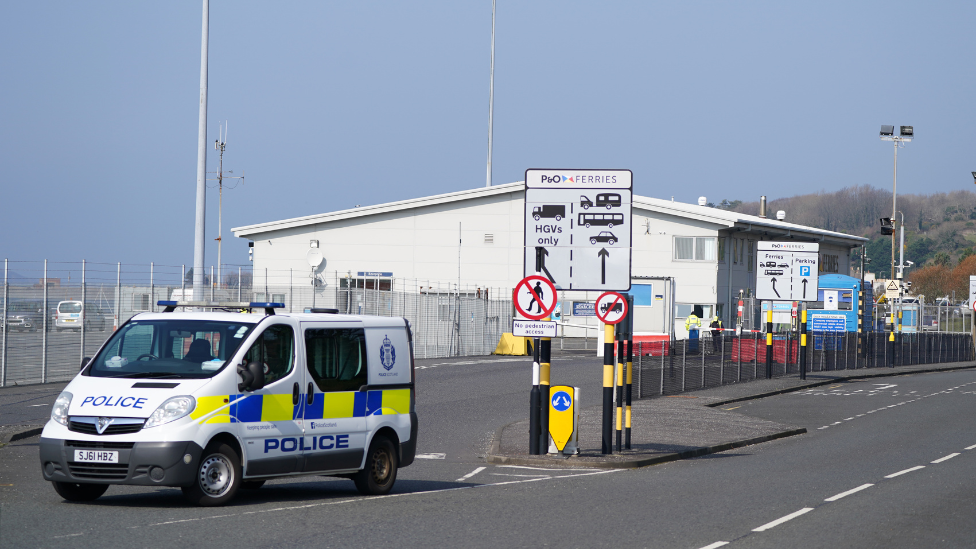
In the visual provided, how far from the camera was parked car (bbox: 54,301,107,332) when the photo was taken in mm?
24312

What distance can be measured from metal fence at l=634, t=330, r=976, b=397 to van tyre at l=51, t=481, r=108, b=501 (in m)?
15.8

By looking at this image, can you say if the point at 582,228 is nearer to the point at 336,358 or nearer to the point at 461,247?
the point at 336,358

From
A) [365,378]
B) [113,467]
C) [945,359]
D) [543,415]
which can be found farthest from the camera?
[945,359]

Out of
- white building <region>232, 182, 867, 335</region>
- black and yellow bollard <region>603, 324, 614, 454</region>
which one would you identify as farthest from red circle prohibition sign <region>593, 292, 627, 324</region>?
white building <region>232, 182, 867, 335</region>

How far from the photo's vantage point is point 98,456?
9500 millimetres

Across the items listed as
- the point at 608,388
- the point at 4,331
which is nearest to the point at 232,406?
the point at 608,388

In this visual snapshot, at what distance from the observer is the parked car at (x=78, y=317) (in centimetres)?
2431

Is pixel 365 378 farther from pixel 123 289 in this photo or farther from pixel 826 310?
pixel 826 310

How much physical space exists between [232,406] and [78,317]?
16.4 meters

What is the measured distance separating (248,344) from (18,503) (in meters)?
2.53

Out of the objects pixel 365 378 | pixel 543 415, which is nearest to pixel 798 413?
pixel 543 415

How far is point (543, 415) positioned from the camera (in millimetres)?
15031

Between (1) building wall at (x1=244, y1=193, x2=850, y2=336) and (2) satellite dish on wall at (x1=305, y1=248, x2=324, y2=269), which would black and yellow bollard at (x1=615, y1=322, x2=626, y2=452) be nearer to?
(1) building wall at (x1=244, y1=193, x2=850, y2=336)

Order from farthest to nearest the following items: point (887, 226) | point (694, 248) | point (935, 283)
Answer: point (935, 283) < point (887, 226) < point (694, 248)
